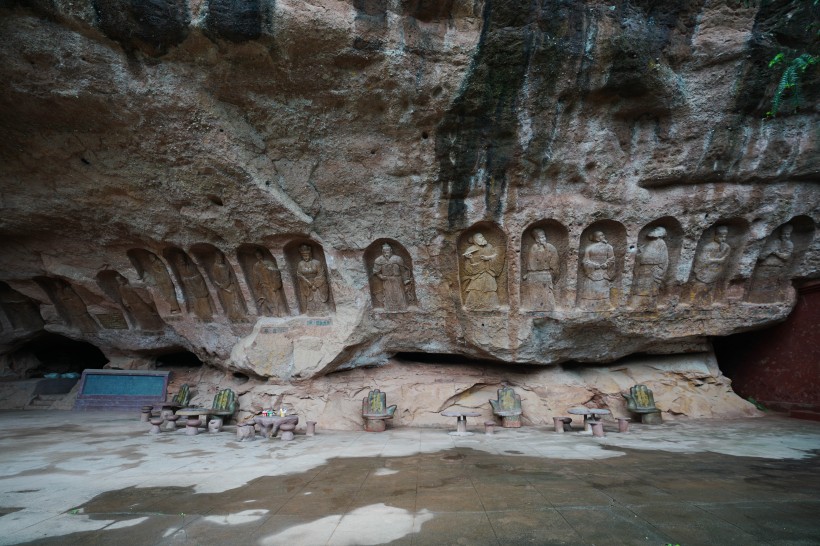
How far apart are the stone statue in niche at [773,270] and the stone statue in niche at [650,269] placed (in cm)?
203

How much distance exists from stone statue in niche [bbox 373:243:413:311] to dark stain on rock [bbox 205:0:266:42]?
4.11m

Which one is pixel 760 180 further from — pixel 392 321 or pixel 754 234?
pixel 392 321

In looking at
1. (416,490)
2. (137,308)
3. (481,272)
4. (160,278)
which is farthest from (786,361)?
(137,308)

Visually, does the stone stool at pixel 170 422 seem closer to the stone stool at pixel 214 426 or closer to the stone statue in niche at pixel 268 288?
the stone stool at pixel 214 426

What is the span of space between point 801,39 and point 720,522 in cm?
729

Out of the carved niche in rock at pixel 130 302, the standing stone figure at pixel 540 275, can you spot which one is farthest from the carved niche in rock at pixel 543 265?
the carved niche in rock at pixel 130 302

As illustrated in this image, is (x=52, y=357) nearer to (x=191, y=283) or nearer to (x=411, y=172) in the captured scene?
(x=191, y=283)

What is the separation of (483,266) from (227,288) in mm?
5459

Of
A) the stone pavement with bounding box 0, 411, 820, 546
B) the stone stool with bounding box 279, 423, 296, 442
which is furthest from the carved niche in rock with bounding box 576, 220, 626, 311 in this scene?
the stone stool with bounding box 279, 423, 296, 442

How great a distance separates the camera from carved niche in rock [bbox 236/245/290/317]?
8.85 metres

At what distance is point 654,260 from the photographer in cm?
805

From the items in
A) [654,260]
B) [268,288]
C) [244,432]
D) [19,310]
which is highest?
[654,260]

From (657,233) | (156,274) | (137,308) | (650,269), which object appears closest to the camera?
(657,233)

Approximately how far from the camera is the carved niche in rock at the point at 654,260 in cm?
799
